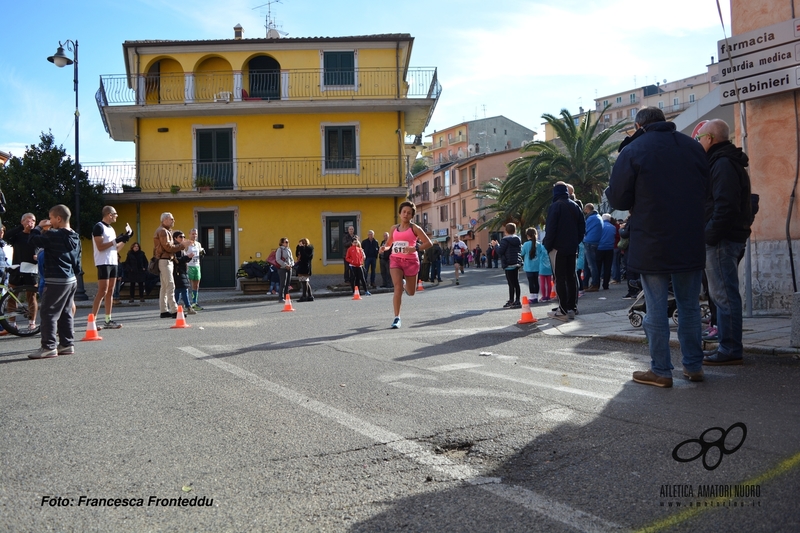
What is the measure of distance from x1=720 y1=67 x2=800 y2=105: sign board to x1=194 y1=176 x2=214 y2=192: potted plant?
76.5 feet

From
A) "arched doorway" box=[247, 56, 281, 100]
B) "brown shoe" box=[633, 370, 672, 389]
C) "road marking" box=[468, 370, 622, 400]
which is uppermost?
"arched doorway" box=[247, 56, 281, 100]

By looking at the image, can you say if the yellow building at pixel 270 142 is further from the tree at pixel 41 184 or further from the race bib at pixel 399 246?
the race bib at pixel 399 246

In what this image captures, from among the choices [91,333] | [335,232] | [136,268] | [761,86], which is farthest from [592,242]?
[335,232]

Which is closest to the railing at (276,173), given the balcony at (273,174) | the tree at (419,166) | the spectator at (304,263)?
the balcony at (273,174)

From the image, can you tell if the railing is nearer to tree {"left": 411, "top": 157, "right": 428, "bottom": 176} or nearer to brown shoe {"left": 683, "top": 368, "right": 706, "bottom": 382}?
brown shoe {"left": 683, "top": 368, "right": 706, "bottom": 382}

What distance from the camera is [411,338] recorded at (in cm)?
938

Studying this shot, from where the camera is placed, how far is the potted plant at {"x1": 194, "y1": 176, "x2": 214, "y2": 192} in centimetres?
2947

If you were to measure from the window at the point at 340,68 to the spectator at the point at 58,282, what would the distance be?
22844 mm

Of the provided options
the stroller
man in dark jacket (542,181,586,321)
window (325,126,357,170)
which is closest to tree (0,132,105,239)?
window (325,126,357,170)

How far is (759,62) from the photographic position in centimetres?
944

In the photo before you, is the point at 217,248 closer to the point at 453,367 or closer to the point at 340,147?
the point at 340,147

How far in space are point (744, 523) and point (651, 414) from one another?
5.75 ft

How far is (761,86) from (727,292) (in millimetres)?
4516

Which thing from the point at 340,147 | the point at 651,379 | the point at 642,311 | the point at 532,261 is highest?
the point at 340,147
